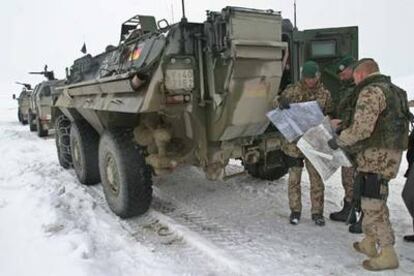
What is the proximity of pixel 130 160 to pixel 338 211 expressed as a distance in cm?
215

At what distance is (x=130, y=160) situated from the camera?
4582 millimetres

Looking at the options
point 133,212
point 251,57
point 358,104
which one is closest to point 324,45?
point 251,57

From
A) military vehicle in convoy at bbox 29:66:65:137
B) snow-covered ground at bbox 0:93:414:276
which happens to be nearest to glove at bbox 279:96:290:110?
snow-covered ground at bbox 0:93:414:276

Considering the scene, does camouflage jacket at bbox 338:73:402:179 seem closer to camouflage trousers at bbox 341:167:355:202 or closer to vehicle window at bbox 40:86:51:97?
camouflage trousers at bbox 341:167:355:202

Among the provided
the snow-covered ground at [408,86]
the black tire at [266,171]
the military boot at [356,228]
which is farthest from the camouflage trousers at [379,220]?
the snow-covered ground at [408,86]

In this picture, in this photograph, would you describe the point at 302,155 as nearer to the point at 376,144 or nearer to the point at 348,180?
the point at 348,180

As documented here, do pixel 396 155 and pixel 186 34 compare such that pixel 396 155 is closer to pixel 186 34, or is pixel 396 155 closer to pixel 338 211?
pixel 338 211

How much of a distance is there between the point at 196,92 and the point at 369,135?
1.46m

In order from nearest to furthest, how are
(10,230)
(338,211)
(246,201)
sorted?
(10,230) → (338,211) → (246,201)

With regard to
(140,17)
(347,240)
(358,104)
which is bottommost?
(347,240)

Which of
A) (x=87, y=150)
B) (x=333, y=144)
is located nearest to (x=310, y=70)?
(x=333, y=144)

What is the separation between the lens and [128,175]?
14.9 feet

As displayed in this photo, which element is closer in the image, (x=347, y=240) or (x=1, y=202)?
(x=347, y=240)

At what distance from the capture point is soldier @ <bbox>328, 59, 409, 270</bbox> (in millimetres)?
3236
